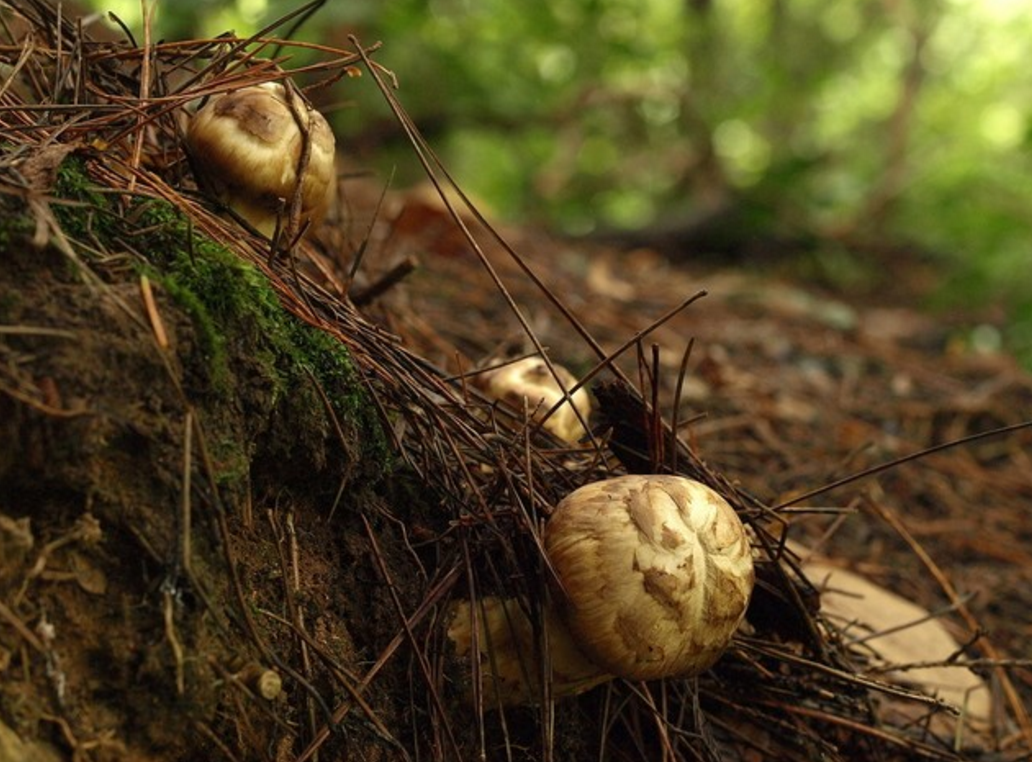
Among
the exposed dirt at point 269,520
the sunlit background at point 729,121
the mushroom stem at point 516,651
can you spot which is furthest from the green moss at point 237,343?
the sunlit background at point 729,121

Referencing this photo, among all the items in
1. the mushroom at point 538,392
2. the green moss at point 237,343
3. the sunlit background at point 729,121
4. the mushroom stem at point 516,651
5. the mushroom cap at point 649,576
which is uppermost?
the green moss at point 237,343

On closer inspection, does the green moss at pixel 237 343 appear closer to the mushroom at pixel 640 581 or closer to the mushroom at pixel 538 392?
the mushroom at pixel 640 581

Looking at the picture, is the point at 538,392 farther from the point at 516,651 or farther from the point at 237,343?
the point at 237,343

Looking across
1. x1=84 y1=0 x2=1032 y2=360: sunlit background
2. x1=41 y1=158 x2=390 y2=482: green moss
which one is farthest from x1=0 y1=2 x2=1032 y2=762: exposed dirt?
x1=84 y1=0 x2=1032 y2=360: sunlit background

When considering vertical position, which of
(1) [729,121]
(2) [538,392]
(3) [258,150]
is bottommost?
(1) [729,121]

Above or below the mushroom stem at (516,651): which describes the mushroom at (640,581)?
above

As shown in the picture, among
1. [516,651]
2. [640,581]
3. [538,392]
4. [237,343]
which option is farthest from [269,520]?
[538,392]

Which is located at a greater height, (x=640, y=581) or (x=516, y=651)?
(x=640, y=581)

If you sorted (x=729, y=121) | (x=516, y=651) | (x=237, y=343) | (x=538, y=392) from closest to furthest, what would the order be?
(x=237, y=343) < (x=516, y=651) < (x=538, y=392) < (x=729, y=121)
